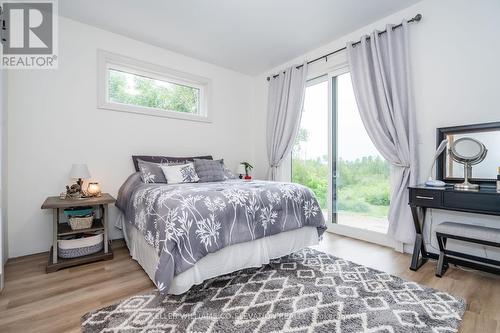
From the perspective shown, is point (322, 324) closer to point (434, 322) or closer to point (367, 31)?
point (434, 322)

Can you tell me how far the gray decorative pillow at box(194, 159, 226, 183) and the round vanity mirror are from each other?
8.20ft

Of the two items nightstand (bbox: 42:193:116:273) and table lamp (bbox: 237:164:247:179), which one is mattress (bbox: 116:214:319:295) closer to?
nightstand (bbox: 42:193:116:273)

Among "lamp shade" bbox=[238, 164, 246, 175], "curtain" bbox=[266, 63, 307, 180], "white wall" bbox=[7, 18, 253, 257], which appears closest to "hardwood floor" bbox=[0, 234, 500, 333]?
"white wall" bbox=[7, 18, 253, 257]

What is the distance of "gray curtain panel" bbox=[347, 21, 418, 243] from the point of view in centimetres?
263

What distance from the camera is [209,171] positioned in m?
3.22

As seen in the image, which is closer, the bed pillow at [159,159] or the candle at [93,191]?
the candle at [93,191]

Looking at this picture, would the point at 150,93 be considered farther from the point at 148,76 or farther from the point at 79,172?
the point at 79,172

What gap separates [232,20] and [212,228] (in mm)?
2455

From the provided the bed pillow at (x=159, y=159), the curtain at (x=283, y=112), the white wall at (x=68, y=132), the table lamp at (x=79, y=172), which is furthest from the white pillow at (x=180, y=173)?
the curtain at (x=283, y=112)

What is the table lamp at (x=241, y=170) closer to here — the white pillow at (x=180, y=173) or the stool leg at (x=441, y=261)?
the white pillow at (x=180, y=173)

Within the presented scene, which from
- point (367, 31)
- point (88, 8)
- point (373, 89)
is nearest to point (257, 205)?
point (373, 89)

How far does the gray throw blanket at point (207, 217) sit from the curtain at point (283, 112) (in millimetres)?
1627

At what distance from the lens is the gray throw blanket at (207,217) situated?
1652 millimetres

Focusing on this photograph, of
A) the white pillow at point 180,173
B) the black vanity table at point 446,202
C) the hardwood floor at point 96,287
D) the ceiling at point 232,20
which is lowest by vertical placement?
the hardwood floor at point 96,287
